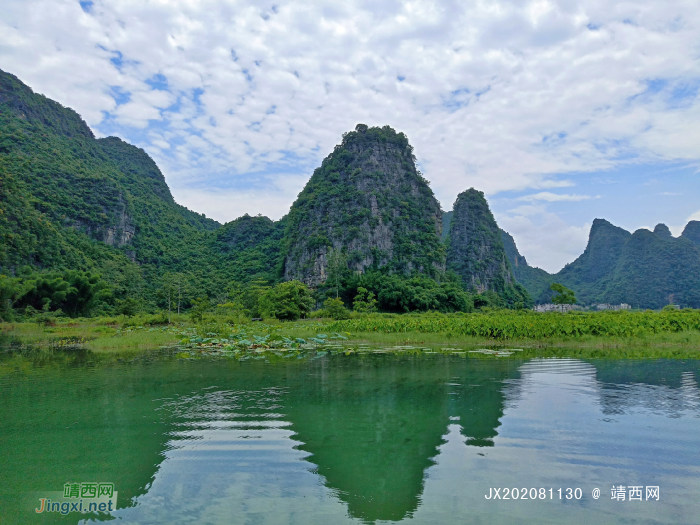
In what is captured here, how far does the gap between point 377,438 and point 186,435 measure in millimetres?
2258

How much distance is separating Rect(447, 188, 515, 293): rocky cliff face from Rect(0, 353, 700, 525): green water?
6865 cm

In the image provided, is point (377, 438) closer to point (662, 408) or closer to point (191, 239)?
point (662, 408)

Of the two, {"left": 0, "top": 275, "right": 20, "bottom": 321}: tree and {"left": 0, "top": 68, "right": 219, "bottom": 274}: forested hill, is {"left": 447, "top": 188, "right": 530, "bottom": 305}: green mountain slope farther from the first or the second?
{"left": 0, "top": 275, "right": 20, "bottom": 321}: tree

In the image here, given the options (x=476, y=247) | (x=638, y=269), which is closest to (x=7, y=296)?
(x=476, y=247)

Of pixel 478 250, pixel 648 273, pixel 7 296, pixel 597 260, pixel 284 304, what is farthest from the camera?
pixel 597 260

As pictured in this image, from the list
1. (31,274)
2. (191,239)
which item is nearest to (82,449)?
(31,274)

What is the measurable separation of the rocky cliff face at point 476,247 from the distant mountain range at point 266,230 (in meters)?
0.22

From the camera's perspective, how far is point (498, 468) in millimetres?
4031

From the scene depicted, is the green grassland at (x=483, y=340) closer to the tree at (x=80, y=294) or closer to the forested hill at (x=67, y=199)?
the tree at (x=80, y=294)

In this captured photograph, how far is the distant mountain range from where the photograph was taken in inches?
1982

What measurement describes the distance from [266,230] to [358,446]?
7205 cm

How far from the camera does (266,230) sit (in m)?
74.9

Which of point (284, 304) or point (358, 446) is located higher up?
point (284, 304)

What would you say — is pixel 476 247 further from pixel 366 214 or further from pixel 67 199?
pixel 67 199
